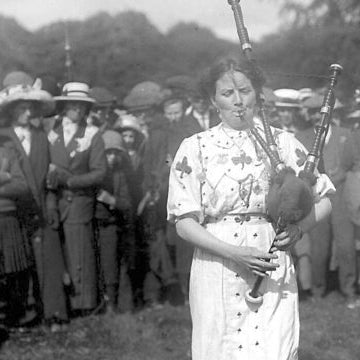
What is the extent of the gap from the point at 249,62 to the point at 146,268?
413 cm

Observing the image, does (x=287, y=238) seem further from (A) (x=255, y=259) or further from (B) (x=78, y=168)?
(B) (x=78, y=168)

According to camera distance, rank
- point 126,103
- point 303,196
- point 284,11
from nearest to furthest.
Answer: point 303,196 < point 126,103 < point 284,11

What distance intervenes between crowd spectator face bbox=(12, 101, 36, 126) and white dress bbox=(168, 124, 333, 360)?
3063mm

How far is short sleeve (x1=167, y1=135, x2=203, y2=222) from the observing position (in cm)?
337

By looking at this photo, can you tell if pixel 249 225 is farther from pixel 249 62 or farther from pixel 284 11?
pixel 284 11

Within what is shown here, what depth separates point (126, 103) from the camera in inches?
311

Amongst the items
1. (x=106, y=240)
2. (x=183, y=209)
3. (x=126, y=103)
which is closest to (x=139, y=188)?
(x=106, y=240)

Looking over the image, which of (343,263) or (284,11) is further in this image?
(284,11)

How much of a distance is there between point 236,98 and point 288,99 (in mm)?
5425

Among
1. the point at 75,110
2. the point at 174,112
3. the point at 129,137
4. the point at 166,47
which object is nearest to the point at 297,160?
the point at 75,110

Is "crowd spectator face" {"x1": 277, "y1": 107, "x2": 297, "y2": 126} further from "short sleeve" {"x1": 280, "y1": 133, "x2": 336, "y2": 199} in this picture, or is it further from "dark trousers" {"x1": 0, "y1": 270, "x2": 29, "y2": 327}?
"short sleeve" {"x1": 280, "y1": 133, "x2": 336, "y2": 199}

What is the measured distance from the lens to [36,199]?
6148 mm

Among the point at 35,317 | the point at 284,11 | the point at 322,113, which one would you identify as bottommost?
the point at 35,317

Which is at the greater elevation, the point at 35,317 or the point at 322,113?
the point at 322,113
